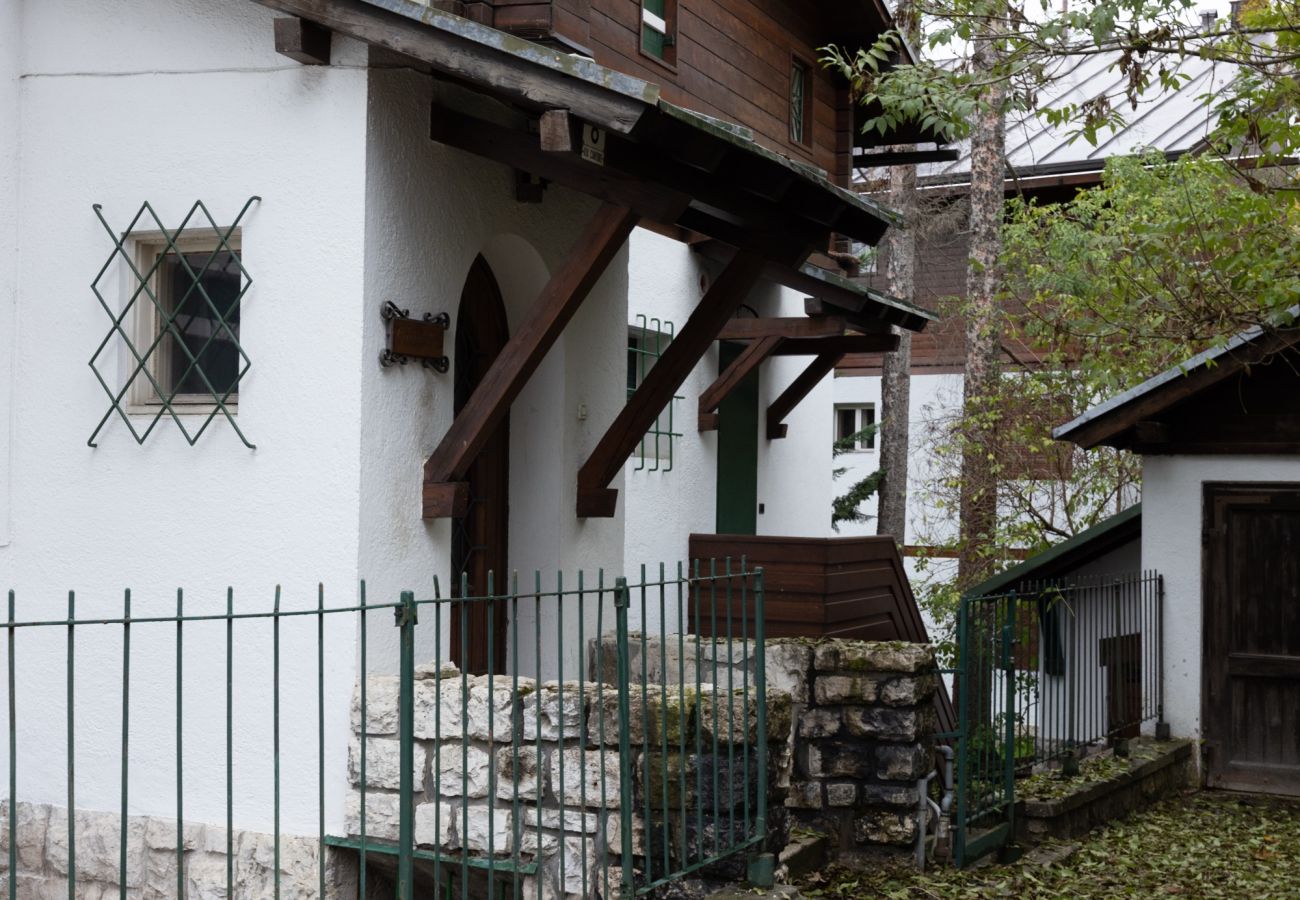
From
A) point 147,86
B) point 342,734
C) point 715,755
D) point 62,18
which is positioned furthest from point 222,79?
point 715,755

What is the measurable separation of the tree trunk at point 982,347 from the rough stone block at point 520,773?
9.60 m

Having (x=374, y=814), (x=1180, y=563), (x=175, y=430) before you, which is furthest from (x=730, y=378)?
(x=374, y=814)

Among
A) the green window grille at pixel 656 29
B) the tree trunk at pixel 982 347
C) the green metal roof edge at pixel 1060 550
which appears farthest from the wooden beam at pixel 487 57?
the tree trunk at pixel 982 347

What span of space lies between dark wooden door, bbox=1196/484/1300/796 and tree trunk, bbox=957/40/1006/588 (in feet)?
11.5

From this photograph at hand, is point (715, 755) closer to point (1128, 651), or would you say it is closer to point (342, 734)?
point (342, 734)

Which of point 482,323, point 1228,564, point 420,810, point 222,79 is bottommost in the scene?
point 420,810

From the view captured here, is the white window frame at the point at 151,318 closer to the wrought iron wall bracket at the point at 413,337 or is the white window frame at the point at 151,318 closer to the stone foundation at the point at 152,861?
the wrought iron wall bracket at the point at 413,337

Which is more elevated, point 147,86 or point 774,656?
point 147,86

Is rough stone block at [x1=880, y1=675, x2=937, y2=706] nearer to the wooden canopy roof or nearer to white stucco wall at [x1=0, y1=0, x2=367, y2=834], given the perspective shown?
white stucco wall at [x1=0, y1=0, x2=367, y2=834]

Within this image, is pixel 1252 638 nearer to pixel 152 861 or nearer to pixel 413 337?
pixel 413 337

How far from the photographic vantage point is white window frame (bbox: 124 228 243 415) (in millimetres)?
6602

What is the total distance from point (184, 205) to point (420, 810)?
2.74m

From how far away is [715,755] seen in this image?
5.95 m

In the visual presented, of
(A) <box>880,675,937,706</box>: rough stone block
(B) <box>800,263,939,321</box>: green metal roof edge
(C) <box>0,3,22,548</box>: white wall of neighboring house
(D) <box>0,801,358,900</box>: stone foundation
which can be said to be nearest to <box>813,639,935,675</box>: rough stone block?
(A) <box>880,675,937,706</box>: rough stone block
